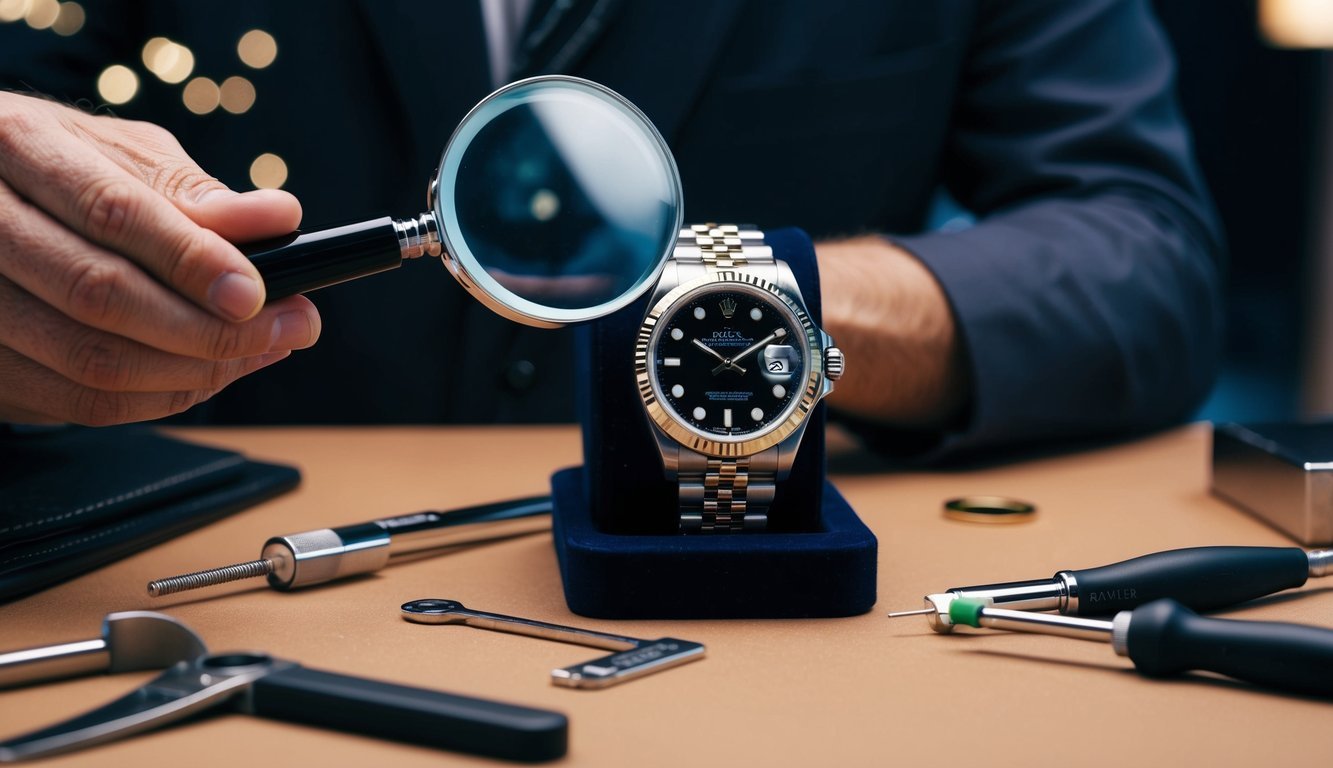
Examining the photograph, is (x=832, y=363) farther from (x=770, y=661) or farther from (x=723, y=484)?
(x=770, y=661)

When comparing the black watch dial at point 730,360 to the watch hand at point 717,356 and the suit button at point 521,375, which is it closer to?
the watch hand at point 717,356

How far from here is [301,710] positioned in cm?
63

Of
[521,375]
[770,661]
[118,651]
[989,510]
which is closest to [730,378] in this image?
[770,661]

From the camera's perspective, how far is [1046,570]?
36.7 inches

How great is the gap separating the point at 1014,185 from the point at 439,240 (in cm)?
107

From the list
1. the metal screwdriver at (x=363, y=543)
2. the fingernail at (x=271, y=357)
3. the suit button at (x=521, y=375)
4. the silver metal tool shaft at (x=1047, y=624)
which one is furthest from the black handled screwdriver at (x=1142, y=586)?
the suit button at (x=521, y=375)

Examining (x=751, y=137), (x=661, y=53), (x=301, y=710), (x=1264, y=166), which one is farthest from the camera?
(x=1264, y=166)

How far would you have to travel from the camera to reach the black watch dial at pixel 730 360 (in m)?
0.89

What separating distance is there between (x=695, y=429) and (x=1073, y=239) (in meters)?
0.77

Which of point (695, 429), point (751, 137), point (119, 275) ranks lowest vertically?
point (695, 429)

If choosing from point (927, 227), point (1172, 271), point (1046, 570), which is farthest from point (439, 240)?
point (927, 227)

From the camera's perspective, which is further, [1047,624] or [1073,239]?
[1073,239]

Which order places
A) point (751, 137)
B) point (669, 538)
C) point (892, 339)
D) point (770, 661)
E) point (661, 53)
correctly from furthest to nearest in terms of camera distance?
point (751, 137)
point (661, 53)
point (892, 339)
point (669, 538)
point (770, 661)

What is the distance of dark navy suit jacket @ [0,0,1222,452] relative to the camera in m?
1.49
